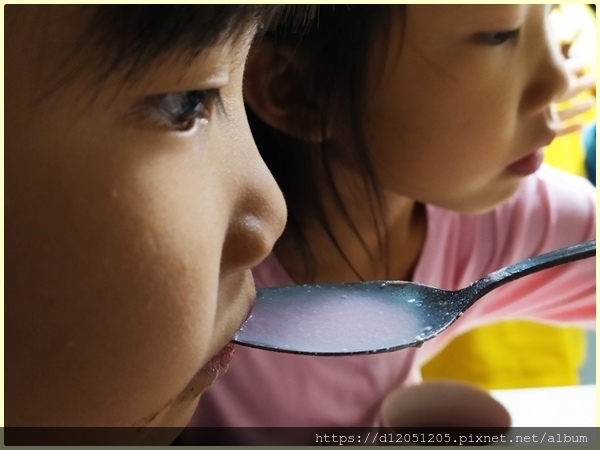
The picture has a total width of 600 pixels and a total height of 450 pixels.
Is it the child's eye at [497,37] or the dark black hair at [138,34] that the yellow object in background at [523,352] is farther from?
the dark black hair at [138,34]

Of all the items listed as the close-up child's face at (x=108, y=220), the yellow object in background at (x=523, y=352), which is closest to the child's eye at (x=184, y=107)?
the close-up child's face at (x=108, y=220)

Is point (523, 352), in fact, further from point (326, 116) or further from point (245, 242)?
point (245, 242)

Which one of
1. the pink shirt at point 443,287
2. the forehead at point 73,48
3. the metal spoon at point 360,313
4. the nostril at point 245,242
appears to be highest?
the forehead at point 73,48

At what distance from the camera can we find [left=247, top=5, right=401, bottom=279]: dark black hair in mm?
322

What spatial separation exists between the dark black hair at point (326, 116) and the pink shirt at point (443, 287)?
0.04m

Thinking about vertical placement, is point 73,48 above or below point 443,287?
above

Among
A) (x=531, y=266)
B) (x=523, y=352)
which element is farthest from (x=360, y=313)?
(x=523, y=352)

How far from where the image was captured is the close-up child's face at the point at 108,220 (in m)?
0.16

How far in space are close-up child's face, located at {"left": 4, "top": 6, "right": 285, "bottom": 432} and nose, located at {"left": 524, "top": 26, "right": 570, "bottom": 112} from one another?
0.21 metres

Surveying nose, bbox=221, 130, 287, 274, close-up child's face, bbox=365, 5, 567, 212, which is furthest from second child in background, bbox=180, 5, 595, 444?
nose, bbox=221, 130, 287, 274

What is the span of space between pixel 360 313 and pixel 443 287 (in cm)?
18

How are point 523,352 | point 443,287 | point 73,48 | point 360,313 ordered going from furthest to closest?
point 523,352 → point 443,287 → point 360,313 → point 73,48

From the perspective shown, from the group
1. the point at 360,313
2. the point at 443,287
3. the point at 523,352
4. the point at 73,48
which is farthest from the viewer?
the point at 523,352

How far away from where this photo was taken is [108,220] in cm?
17
